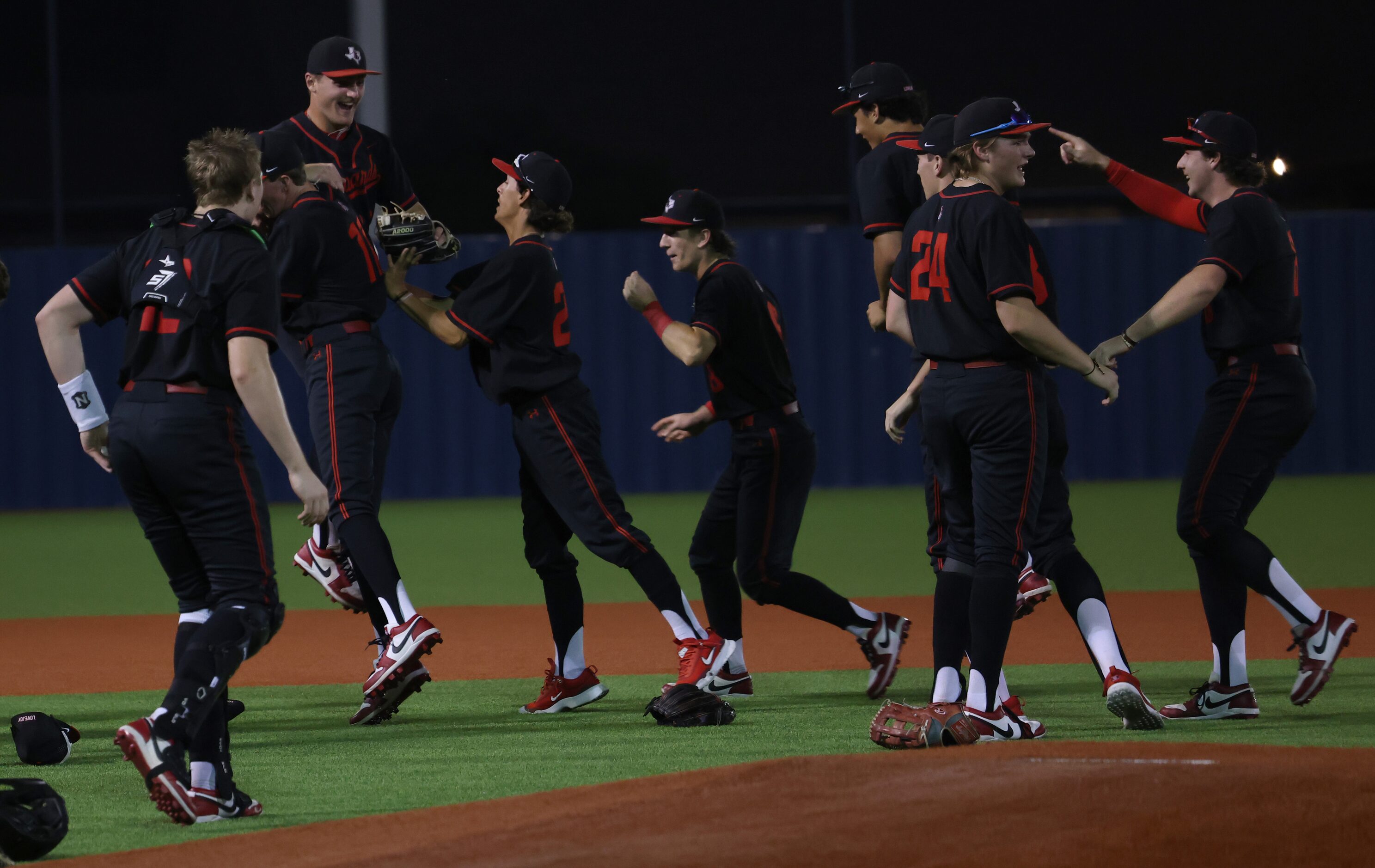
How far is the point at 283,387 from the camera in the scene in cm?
1543

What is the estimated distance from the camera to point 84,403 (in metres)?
4.31

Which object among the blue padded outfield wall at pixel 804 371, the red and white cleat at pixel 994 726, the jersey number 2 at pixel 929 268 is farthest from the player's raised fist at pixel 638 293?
the blue padded outfield wall at pixel 804 371

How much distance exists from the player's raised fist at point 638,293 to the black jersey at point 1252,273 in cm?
194

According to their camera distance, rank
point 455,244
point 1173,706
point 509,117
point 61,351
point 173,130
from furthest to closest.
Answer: point 509,117
point 173,130
point 455,244
point 1173,706
point 61,351

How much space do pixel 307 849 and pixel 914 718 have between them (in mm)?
1846

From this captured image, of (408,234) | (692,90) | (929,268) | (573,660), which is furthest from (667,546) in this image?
(692,90)

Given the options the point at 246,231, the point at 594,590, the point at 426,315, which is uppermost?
the point at 246,231

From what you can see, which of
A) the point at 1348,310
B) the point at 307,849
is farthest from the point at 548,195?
the point at 1348,310

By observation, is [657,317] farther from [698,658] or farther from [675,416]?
[698,658]

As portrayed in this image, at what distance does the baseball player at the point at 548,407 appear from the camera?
212 inches

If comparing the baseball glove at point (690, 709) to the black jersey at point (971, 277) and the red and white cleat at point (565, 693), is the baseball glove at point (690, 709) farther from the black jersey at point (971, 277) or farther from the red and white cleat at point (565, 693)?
the black jersey at point (971, 277)

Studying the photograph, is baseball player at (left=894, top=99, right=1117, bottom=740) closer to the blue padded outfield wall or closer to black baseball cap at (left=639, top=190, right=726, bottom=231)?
black baseball cap at (left=639, top=190, right=726, bottom=231)

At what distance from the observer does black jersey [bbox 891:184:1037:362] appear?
4.41 m

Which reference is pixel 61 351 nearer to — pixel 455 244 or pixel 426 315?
pixel 426 315
